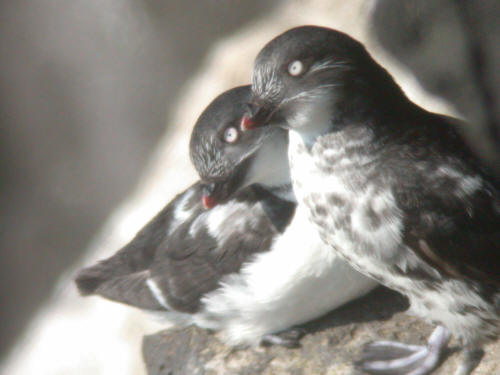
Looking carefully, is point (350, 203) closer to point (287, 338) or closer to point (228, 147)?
point (228, 147)

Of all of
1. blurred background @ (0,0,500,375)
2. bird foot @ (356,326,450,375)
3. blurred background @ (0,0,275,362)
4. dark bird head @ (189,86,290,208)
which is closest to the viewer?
dark bird head @ (189,86,290,208)

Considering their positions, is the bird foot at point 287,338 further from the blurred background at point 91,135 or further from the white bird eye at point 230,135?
the blurred background at point 91,135

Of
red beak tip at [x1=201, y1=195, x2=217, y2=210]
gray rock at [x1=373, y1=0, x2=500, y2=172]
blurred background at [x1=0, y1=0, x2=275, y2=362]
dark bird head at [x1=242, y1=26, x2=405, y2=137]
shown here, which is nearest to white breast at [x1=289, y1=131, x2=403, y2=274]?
dark bird head at [x1=242, y1=26, x2=405, y2=137]

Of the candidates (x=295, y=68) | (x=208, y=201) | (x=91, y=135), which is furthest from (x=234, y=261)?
(x=91, y=135)

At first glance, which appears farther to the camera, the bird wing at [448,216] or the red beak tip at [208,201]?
the red beak tip at [208,201]

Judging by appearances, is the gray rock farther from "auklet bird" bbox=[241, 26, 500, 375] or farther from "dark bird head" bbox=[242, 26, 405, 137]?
"dark bird head" bbox=[242, 26, 405, 137]

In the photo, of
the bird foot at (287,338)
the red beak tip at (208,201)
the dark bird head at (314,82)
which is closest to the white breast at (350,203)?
the dark bird head at (314,82)

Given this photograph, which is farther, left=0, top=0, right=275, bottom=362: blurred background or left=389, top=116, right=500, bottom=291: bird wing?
left=0, top=0, right=275, bottom=362: blurred background
